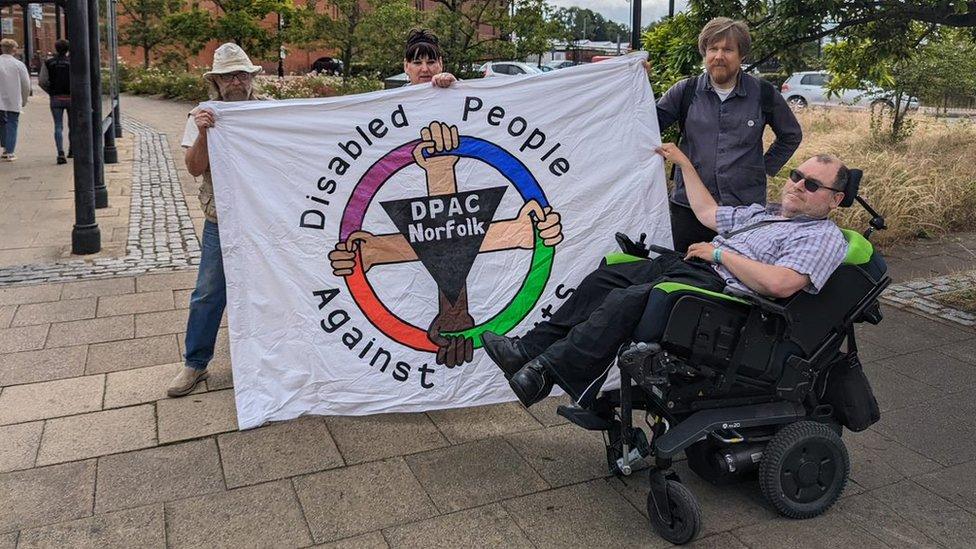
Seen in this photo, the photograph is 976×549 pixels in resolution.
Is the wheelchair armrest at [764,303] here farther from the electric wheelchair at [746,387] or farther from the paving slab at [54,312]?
the paving slab at [54,312]

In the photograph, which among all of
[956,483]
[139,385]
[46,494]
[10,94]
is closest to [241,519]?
[46,494]

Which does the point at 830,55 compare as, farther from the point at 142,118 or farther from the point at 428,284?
the point at 142,118

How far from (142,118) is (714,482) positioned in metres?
20.8

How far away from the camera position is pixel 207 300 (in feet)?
13.7

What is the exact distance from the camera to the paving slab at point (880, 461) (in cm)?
357

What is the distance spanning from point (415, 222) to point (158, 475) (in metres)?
1.55

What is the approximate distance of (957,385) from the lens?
460 cm

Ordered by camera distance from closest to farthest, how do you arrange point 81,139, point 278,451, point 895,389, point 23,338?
point 278,451 < point 895,389 < point 23,338 < point 81,139

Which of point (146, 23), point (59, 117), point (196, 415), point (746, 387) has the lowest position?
point (196, 415)

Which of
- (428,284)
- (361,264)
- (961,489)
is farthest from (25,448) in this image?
(961,489)

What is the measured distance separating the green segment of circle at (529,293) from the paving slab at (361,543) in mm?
1236

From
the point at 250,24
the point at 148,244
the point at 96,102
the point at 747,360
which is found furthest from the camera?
the point at 250,24

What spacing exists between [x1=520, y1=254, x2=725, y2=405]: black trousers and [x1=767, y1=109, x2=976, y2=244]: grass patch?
201 inches

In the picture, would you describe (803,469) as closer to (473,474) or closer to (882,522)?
(882,522)
